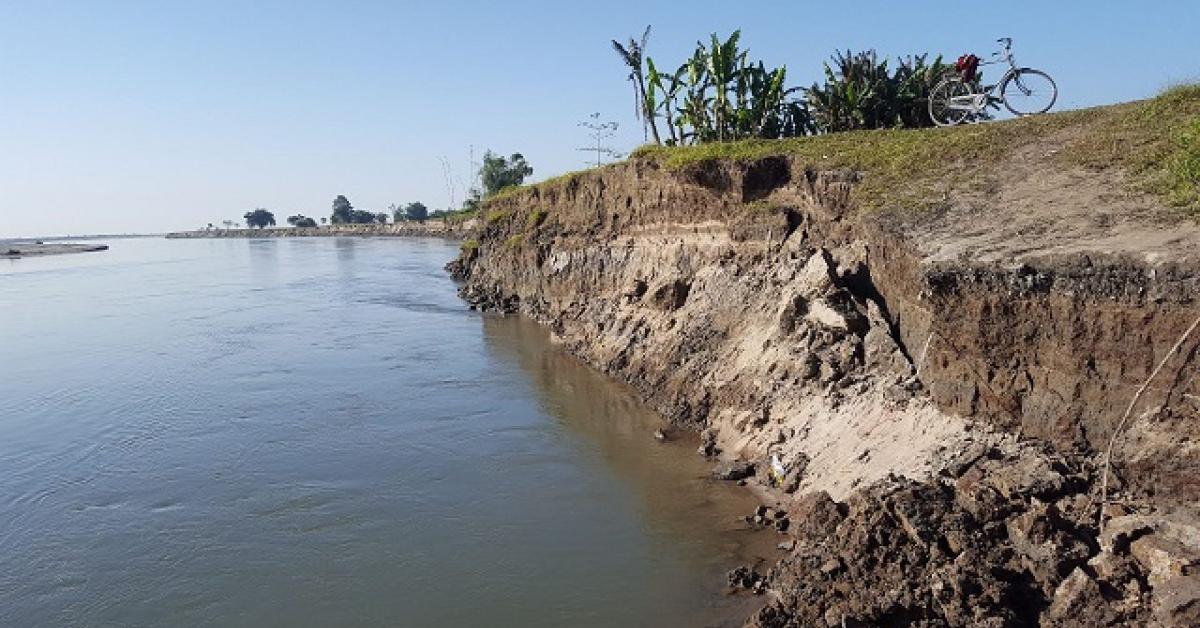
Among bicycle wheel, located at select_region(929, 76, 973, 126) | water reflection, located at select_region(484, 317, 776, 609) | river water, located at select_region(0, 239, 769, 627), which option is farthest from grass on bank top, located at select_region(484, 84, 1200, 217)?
river water, located at select_region(0, 239, 769, 627)

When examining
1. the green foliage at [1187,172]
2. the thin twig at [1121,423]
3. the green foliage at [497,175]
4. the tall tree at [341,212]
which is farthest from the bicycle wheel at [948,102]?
the tall tree at [341,212]

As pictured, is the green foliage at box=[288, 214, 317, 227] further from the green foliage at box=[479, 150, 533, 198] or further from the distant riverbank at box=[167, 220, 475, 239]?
the green foliage at box=[479, 150, 533, 198]

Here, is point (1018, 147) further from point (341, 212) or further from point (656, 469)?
point (341, 212)

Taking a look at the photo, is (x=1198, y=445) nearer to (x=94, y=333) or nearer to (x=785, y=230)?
(x=785, y=230)

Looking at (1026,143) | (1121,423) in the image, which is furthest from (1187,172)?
(1026,143)

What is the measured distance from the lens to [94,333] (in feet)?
105

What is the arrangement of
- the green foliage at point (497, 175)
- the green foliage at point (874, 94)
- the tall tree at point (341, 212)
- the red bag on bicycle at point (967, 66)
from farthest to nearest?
1. the tall tree at point (341, 212)
2. the green foliage at point (497, 175)
3. the green foliage at point (874, 94)
4. the red bag on bicycle at point (967, 66)

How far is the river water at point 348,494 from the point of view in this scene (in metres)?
10.4

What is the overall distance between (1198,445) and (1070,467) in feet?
4.79

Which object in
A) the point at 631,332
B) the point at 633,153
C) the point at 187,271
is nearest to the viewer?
the point at 631,332

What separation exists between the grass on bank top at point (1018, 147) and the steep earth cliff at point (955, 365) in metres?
0.08

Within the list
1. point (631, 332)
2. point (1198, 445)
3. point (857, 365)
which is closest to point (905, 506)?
point (1198, 445)

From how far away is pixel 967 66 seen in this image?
18.2 m

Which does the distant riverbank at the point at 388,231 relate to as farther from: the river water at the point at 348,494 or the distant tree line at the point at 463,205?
the river water at the point at 348,494
